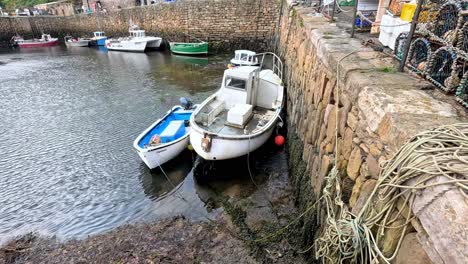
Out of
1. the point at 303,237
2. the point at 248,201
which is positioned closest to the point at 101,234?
the point at 248,201

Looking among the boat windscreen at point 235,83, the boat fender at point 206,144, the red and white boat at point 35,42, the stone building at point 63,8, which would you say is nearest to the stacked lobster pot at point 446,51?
the boat fender at point 206,144

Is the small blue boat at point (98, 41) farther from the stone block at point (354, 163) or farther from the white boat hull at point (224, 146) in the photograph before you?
the stone block at point (354, 163)

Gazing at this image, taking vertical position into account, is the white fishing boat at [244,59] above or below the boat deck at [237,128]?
above

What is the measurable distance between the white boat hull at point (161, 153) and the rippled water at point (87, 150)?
1.11ft

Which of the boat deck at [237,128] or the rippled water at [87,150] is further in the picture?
the boat deck at [237,128]

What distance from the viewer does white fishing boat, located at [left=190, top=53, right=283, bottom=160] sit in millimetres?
6875

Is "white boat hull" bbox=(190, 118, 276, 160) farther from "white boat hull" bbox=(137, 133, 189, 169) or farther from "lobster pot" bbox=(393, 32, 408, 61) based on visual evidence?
"lobster pot" bbox=(393, 32, 408, 61)

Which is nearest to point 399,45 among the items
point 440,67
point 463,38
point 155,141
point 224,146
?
point 440,67

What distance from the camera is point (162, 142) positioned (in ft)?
26.0

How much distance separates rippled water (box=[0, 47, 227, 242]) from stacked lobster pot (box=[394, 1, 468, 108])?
16.1 feet

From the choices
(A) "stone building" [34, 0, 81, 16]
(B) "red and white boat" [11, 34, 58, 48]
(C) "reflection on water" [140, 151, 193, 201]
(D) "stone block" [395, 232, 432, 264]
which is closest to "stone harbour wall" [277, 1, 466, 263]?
(D) "stone block" [395, 232, 432, 264]

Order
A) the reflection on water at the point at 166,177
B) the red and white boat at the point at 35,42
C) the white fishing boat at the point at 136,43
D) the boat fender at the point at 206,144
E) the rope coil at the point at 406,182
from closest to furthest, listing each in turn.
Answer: the rope coil at the point at 406,182 < the boat fender at the point at 206,144 < the reflection on water at the point at 166,177 < the white fishing boat at the point at 136,43 < the red and white boat at the point at 35,42

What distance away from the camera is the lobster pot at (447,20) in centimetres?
311

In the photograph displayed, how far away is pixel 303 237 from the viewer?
15.6 feet
